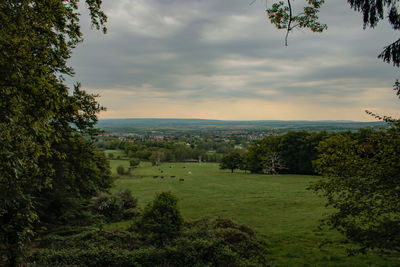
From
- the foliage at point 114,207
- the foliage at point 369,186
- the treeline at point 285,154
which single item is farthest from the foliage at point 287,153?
the foliage at point 369,186

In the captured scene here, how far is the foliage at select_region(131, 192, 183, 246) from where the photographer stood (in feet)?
53.0

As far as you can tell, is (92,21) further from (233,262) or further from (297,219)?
(297,219)

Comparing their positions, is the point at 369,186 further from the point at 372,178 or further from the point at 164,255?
the point at 164,255

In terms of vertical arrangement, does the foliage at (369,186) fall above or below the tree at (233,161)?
above

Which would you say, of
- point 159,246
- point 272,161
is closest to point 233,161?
point 272,161

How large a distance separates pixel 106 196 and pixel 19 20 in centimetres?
2378

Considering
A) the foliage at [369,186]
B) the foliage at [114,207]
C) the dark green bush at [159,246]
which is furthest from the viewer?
the foliage at [114,207]

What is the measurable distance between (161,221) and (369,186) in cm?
1215

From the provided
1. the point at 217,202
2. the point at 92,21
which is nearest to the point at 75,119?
the point at 92,21

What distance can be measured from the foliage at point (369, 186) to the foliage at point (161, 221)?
32.1ft

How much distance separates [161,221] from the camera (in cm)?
1655

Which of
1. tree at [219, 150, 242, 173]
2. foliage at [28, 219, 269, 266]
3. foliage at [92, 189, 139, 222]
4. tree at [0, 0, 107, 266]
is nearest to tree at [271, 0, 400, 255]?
foliage at [28, 219, 269, 266]

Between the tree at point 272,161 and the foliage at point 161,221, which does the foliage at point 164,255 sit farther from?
the tree at point 272,161

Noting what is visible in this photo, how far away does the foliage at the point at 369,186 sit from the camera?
8438 millimetres
